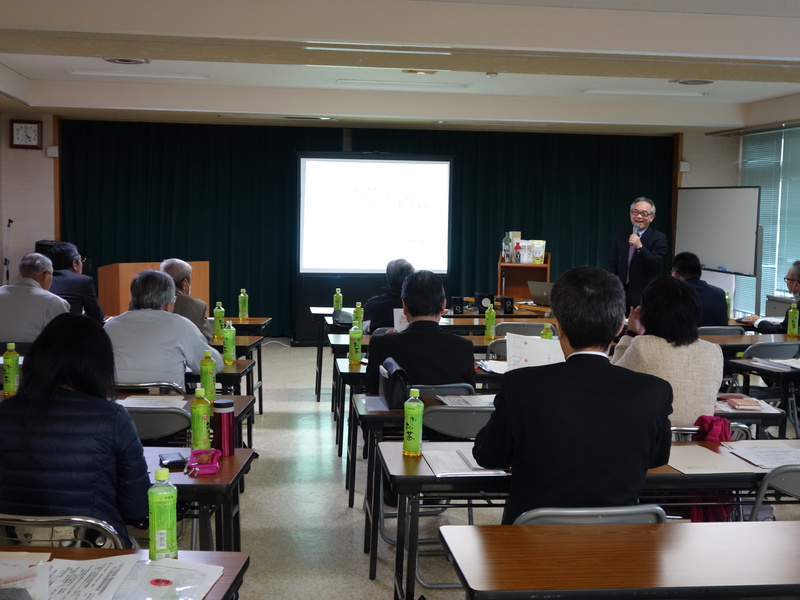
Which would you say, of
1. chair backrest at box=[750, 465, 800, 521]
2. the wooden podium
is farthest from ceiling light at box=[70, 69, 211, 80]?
chair backrest at box=[750, 465, 800, 521]

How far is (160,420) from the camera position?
2.98 m

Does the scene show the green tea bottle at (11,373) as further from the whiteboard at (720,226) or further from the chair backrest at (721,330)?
the whiteboard at (720,226)

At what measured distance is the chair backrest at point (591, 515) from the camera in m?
1.96

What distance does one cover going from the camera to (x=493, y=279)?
10.5 metres

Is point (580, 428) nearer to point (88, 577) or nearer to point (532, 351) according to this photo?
point (88, 577)

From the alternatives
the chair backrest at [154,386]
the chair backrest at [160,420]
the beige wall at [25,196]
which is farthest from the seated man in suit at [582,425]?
the beige wall at [25,196]

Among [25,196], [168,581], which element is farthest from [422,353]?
[25,196]

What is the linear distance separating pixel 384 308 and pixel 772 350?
2421mm

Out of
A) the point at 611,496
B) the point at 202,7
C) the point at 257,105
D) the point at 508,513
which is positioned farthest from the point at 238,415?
the point at 257,105

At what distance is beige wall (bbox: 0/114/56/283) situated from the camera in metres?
9.23

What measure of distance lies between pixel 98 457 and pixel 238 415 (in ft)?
3.08

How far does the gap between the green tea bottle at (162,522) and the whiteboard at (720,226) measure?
7910 mm

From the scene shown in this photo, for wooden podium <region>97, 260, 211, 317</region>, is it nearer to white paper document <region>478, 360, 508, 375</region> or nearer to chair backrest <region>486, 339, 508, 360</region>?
chair backrest <region>486, 339, 508, 360</region>

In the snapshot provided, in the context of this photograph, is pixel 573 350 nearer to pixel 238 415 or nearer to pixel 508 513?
pixel 508 513
